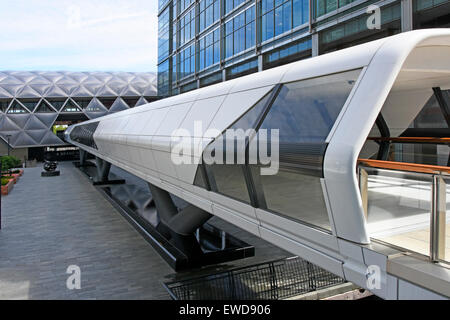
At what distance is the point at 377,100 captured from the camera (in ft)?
11.0

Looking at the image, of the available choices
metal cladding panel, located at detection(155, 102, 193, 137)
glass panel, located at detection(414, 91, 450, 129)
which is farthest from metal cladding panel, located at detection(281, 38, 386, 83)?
metal cladding panel, located at detection(155, 102, 193, 137)

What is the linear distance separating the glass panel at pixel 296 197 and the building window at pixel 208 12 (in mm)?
29933

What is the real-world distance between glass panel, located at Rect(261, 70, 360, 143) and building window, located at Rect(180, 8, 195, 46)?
35906 millimetres

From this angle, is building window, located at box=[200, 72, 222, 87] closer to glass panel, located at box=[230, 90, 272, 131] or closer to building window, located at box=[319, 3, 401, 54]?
building window, located at box=[319, 3, 401, 54]

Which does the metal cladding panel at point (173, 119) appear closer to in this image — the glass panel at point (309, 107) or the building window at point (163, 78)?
the glass panel at point (309, 107)

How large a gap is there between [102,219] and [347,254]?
1702cm

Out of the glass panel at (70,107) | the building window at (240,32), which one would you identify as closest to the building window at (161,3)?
the building window at (240,32)

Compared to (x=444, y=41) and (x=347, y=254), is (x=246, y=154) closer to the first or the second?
(x=347, y=254)

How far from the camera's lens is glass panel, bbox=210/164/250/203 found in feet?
17.7

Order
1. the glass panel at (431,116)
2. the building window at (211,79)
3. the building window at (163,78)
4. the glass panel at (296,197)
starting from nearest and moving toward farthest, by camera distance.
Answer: the glass panel at (296,197) < the glass panel at (431,116) < the building window at (211,79) < the building window at (163,78)

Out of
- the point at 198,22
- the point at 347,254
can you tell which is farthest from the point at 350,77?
the point at 198,22

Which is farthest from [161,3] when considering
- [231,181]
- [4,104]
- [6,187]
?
[231,181]

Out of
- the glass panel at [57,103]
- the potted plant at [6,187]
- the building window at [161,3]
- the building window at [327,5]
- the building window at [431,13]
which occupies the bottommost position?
the potted plant at [6,187]

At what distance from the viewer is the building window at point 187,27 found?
38.5 meters
